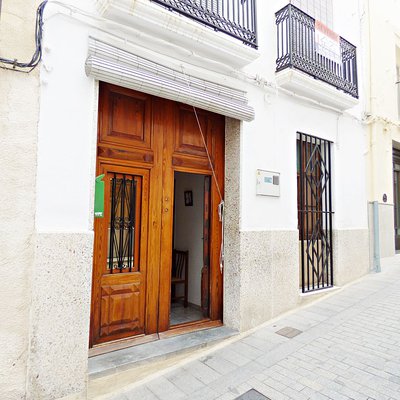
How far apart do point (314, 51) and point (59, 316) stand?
607cm

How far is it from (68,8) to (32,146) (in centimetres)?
153

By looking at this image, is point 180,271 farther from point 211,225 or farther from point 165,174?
point 165,174

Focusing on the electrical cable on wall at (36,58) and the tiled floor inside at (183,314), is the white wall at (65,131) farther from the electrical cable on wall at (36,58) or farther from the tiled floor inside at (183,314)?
the tiled floor inside at (183,314)

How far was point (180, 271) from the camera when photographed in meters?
6.00

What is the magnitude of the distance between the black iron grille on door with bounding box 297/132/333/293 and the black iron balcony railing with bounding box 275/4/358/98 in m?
1.24

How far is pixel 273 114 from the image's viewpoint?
5.24 m

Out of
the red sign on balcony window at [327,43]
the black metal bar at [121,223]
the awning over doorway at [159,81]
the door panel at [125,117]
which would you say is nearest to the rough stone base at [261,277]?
the black metal bar at [121,223]

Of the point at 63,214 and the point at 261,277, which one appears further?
the point at 261,277

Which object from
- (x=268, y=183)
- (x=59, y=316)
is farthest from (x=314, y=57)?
(x=59, y=316)

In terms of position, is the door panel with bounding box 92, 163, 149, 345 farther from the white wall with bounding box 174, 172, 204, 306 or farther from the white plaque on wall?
the white plaque on wall

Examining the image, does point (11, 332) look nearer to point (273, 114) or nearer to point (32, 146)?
point (32, 146)

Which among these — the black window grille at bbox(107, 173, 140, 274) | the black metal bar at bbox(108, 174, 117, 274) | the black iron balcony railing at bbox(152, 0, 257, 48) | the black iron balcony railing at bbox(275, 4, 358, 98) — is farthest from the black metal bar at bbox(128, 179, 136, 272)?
the black iron balcony railing at bbox(275, 4, 358, 98)

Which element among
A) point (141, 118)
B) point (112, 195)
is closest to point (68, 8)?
point (141, 118)

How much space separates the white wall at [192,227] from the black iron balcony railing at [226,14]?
2.33m
